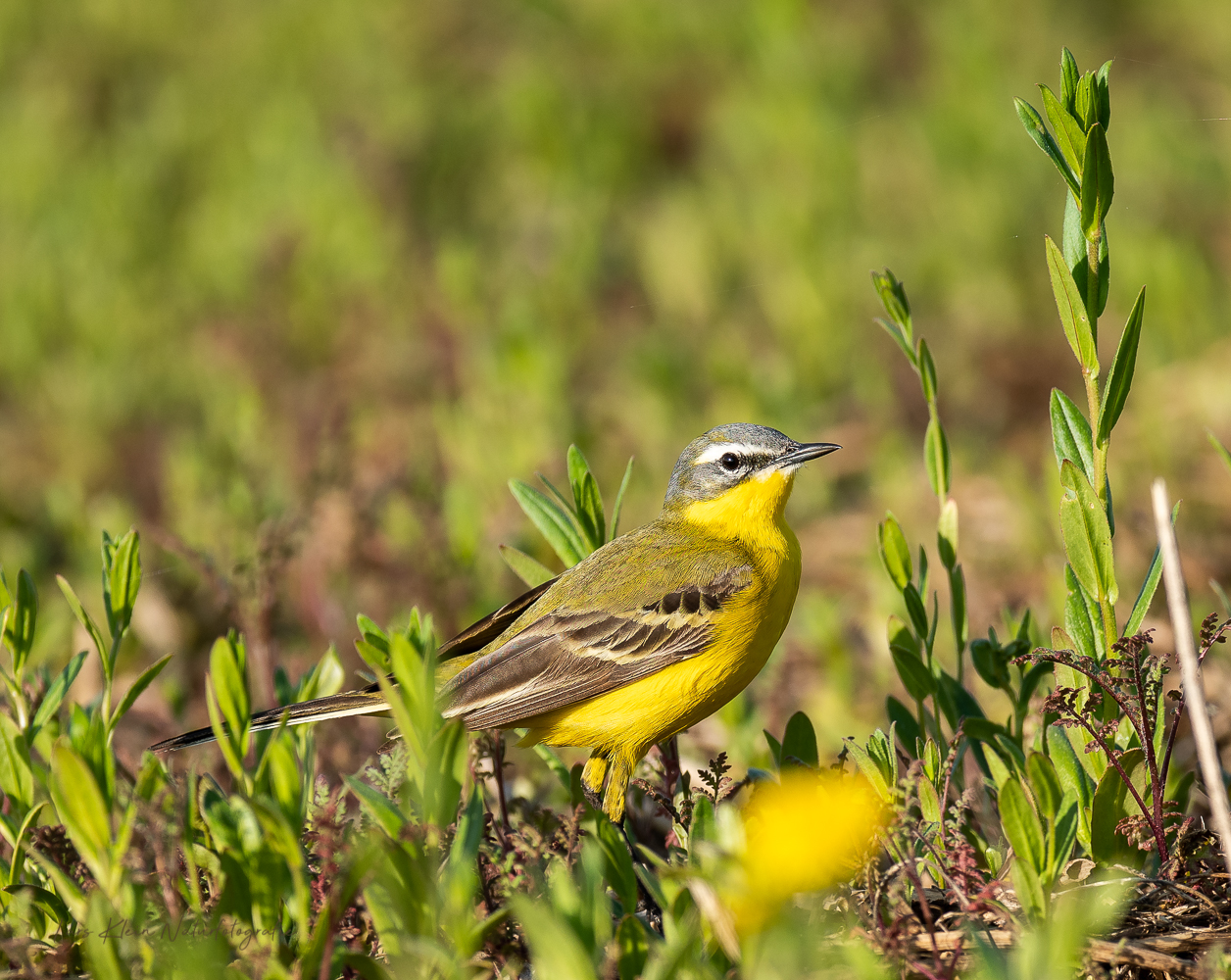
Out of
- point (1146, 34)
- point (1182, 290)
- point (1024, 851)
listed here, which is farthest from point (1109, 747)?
point (1146, 34)

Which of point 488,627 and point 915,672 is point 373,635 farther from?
point 915,672

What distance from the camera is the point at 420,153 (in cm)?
1096

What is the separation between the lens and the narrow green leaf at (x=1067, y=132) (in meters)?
2.81

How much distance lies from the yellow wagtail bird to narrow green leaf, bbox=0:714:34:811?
0.45m

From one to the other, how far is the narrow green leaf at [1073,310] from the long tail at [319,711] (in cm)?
211

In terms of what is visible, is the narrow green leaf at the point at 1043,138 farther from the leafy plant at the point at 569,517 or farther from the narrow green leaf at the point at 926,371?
the leafy plant at the point at 569,517

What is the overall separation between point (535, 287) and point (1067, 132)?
6.43 metres

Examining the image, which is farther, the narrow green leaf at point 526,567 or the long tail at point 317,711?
the narrow green leaf at point 526,567

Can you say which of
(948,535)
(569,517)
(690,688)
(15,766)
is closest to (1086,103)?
(948,535)

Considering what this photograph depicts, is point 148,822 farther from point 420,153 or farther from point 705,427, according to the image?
point 420,153

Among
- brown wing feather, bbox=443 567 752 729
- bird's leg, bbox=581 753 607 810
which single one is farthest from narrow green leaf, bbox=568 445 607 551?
bird's leg, bbox=581 753 607 810

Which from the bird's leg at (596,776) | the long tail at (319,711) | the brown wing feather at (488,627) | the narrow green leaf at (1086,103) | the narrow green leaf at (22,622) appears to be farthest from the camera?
the brown wing feather at (488,627)

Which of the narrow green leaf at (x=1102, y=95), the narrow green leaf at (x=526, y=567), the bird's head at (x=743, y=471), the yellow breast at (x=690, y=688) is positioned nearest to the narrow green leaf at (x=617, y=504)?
the narrow green leaf at (x=526, y=567)

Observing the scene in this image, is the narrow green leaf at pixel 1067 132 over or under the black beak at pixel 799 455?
over
